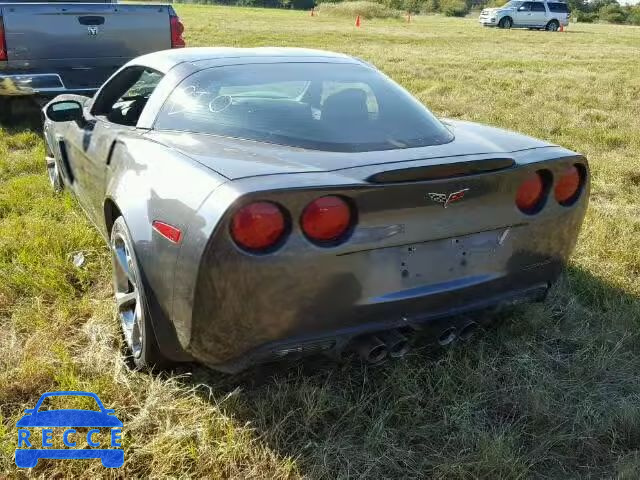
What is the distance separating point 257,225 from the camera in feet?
6.51

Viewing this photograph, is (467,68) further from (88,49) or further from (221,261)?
(221,261)

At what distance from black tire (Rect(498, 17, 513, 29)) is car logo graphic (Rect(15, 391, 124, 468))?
34.9 metres

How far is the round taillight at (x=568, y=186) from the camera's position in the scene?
2.59 m

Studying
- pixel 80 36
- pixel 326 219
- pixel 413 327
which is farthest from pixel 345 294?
pixel 80 36

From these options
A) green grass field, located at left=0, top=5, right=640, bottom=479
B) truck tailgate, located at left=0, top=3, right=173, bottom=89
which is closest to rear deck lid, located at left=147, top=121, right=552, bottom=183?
green grass field, located at left=0, top=5, right=640, bottom=479

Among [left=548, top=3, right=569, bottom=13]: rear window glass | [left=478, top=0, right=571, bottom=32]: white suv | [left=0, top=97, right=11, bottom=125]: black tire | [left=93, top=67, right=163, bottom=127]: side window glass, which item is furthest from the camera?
[left=548, top=3, right=569, bottom=13]: rear window glass

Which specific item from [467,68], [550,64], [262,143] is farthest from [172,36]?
[550,64]

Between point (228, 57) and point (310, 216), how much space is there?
1458 mm

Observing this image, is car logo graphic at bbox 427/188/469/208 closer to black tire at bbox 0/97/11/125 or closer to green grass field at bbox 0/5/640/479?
green grass field at bbox 0/5/640/479

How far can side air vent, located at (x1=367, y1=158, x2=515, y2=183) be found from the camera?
6.97ft

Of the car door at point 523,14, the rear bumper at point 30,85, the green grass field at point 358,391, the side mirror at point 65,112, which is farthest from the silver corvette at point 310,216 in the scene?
the car door at point 523,14

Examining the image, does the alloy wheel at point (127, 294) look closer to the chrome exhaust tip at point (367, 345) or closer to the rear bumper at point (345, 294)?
the rear bumper at point (345, 294)

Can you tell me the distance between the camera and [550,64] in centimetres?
1482

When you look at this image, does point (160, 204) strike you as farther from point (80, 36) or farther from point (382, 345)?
point (80, 36)
